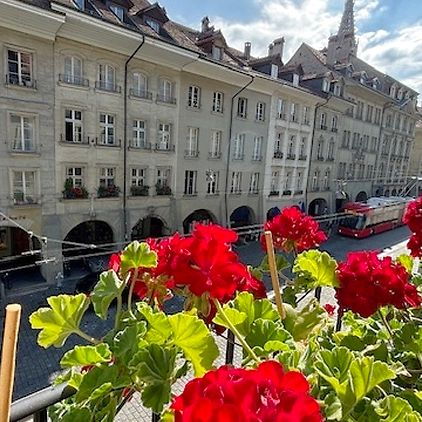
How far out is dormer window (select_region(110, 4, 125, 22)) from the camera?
14798 millimetres

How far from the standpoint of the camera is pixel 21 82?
1253cm

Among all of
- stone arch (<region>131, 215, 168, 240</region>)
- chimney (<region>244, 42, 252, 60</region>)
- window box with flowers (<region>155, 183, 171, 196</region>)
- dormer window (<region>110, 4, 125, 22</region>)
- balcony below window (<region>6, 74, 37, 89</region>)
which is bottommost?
stone arch (<region>131, 215, 168, 240</region>)

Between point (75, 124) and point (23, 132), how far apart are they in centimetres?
200

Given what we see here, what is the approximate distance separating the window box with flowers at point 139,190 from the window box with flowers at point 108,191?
73 cm

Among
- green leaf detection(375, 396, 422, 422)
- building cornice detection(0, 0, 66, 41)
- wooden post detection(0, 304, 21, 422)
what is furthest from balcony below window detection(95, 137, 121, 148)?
green leaf detection(375, 396, 422, 422)

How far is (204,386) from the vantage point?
714mm

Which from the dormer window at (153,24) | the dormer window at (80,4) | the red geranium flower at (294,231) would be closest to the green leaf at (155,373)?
the red geranium flower at (294,231)

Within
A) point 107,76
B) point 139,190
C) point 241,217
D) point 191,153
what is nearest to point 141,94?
point 107,76

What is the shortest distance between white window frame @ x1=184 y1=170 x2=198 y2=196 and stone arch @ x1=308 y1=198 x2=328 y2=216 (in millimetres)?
13302

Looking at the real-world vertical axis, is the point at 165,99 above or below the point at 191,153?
above

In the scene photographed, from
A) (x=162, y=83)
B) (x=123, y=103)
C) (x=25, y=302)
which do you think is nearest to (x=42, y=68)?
(x=123, y=103)

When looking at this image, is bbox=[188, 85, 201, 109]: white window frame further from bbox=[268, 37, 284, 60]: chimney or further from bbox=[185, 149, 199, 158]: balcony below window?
bbox=[268, 37, 284, 60]: chimney

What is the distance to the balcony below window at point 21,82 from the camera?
12206mm

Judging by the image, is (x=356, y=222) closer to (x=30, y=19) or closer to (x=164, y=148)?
(x=164, y=148)
